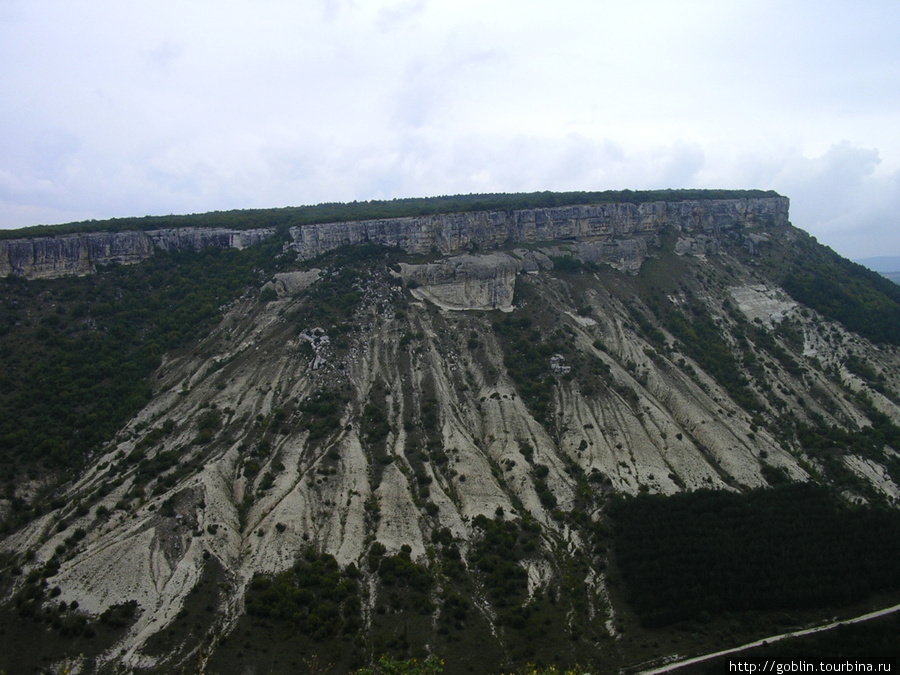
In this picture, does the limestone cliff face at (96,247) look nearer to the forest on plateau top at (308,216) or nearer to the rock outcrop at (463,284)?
the forest on plateau top at (308,216)

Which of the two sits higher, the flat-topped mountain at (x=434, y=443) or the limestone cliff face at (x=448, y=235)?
the limestone cliff face at (x=448, y=235)

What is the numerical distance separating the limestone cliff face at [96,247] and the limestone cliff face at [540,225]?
12.4m

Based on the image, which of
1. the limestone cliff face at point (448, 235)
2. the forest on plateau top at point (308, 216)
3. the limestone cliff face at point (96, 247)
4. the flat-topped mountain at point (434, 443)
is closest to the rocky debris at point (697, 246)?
the limestone cliff face at point (448, 235)

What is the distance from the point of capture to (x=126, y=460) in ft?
178

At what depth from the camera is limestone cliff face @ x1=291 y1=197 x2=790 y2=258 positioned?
88250mm

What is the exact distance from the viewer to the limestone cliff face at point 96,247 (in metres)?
72.9

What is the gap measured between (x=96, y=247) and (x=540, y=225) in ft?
216

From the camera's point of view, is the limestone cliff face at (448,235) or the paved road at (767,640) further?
the limestone cliff face at (448,235)

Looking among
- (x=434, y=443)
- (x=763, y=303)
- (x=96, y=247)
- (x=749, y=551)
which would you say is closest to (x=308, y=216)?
(x=96, y=247)

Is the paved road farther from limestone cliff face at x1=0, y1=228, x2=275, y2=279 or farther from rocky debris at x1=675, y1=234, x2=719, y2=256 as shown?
limestone cliff face at x1=0, y1=228, x2=275, y2=279

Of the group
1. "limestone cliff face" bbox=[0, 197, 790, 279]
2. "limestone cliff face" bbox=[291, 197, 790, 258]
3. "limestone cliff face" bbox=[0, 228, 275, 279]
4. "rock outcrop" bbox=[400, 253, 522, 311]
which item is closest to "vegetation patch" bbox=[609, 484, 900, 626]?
"rock outcrop" bbox=[400, 253, 522, 311]

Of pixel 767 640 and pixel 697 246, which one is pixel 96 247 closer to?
pixel 767 640

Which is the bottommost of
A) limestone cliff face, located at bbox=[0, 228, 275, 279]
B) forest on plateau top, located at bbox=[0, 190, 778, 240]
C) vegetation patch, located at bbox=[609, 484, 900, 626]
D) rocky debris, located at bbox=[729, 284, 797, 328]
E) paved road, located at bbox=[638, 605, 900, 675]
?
paved road, located at bbox=[638, 605, 900, 675]

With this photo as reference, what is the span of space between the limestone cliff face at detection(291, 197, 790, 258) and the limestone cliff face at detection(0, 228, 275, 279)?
1241 centimetres
